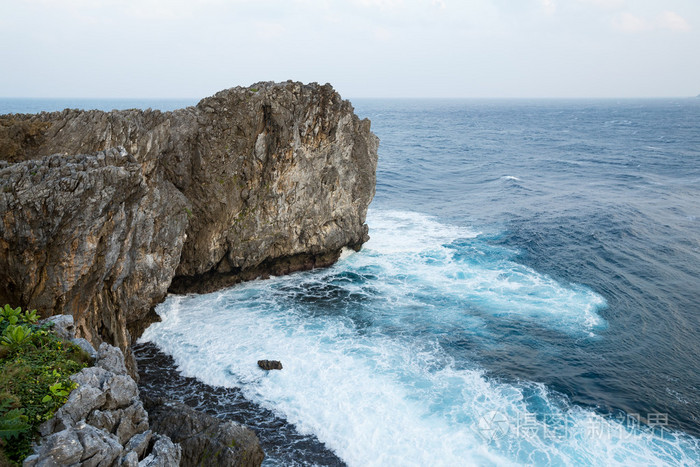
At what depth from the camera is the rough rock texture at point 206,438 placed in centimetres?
1803

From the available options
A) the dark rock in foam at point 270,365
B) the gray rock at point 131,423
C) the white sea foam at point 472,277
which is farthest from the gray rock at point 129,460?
the white sea foam at point 472,277

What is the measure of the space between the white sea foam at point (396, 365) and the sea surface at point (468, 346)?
10 centimetres

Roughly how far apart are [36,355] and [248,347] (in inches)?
531

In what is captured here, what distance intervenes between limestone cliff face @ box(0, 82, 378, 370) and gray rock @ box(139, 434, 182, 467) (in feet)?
28.3

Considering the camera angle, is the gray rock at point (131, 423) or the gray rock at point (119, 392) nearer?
the gray rock at point (131, 423)

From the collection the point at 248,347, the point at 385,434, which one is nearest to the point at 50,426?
the point at 385,434

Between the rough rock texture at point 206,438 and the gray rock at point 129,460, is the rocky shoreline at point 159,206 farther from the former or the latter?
the rough rock texture at point 206,438

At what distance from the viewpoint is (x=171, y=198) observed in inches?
1184

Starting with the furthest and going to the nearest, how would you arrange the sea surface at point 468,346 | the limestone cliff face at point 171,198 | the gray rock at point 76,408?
1. the sea surface at point 468,346
2. the limestone cliff face at point 171,198
3. the gray rock at point 76,408

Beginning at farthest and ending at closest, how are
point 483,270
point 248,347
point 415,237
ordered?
point 415,237 → point 483,270 → point 248,347

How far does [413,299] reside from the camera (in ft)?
Result: 112

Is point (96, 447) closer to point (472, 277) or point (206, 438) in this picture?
point (206, 438)

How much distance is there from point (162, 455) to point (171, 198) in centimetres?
1898

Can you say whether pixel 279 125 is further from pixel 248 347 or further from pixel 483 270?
pixel 483 270
